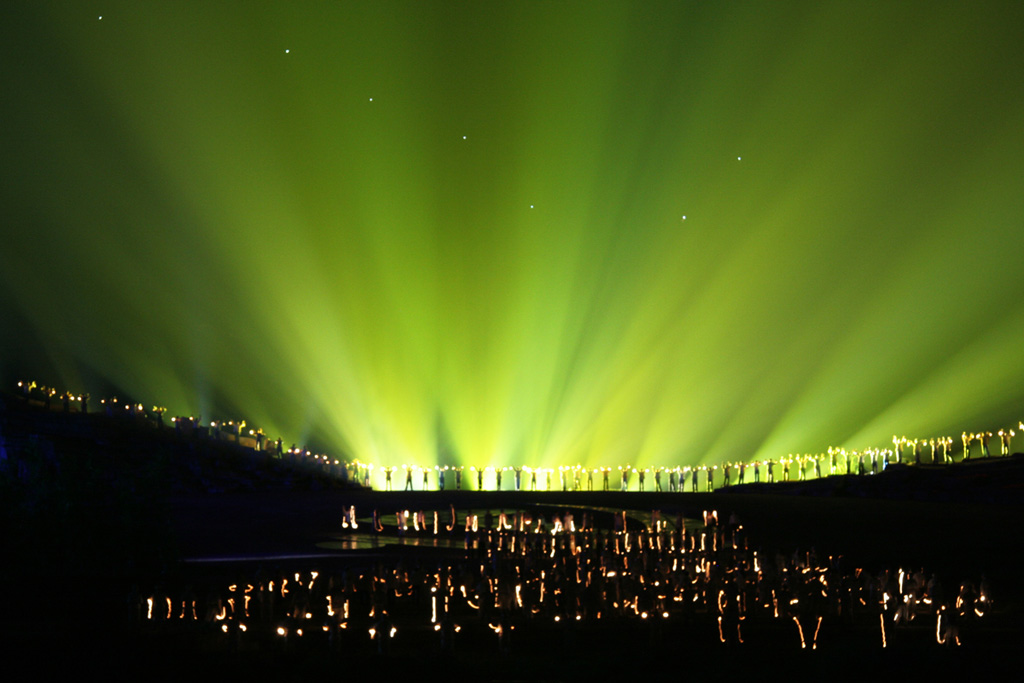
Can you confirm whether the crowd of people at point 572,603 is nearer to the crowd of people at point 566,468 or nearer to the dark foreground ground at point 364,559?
the dark foreground ground at point 364,559

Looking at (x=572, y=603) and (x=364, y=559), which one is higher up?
(x=364, y=559)

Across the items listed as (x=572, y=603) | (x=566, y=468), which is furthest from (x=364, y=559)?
(x=566, y=468)

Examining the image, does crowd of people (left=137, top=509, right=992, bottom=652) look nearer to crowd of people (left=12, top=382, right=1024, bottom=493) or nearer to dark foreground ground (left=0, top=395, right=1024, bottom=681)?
dark foreground ground (left=0, top=395, right=1024, bottom=681)

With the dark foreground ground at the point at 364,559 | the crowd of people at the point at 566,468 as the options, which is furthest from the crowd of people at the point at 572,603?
the crowd of people at the point at 566,468

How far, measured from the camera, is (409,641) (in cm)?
1171

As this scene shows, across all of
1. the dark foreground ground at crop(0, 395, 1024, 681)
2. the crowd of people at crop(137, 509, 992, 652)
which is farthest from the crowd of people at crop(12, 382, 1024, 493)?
the crowd of people at crop(137, 509, 992, 652)

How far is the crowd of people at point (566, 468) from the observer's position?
39.5m

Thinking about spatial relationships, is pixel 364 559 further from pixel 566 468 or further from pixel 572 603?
pixel 566 468

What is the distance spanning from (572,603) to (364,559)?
584cm

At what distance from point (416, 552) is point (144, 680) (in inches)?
345

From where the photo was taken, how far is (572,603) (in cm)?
1293

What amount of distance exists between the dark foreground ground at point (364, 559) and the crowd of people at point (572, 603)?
23 centimetres

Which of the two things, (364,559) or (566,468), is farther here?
(566,468)

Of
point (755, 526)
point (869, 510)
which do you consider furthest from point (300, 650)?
point (869, 510)
